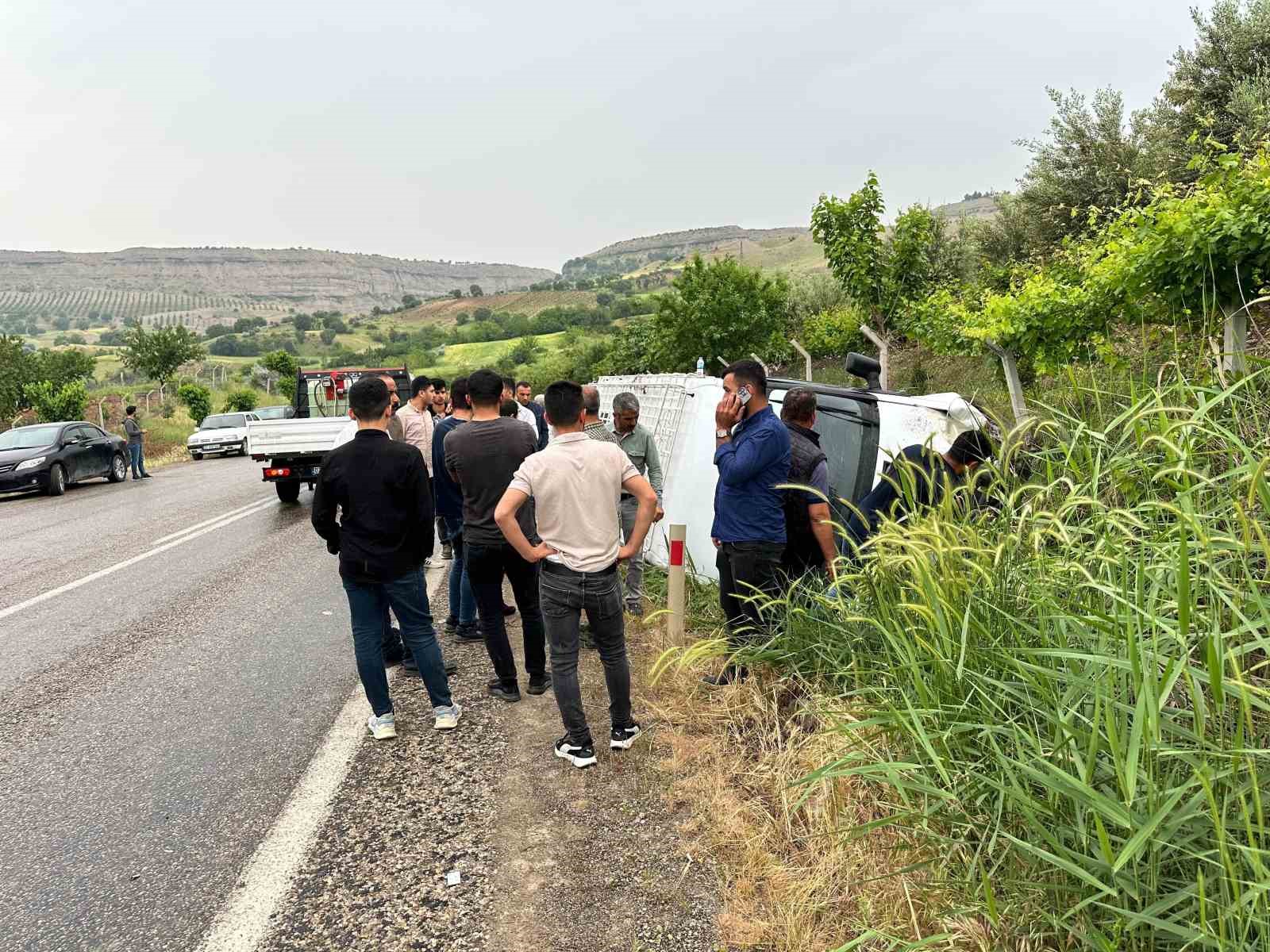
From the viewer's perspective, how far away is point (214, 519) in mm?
12422

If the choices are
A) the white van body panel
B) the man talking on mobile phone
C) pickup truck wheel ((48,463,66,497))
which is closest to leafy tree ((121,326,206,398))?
pickup truck wheel ((48,463,66,497))

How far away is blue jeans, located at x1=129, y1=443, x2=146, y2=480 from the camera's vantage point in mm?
19986

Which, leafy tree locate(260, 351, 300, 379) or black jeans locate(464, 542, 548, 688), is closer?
black jeans locate(464, 542, 548, 688)

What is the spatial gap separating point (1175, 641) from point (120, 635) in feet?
23.3

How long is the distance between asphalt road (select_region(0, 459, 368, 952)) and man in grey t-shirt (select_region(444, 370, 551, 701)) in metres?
1.09

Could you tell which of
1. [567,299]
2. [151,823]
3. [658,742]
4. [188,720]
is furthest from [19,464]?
[567,299]

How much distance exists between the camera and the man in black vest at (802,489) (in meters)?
4.41

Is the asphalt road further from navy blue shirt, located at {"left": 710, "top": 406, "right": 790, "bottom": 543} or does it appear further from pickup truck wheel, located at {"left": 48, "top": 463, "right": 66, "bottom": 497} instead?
pickup truck wheel, located at {"left": 48, "top": 463, "right": 66, "bottom": 497}

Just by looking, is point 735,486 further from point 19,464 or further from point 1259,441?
point 19,464

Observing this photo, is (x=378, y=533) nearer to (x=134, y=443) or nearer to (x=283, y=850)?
(x=283, y=850)

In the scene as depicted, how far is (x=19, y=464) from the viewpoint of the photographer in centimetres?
1579

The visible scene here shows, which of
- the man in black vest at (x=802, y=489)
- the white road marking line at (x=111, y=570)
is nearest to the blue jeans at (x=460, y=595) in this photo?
the man in black vest at (x=802, y=489)

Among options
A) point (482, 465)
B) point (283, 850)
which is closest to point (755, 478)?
point (482, 465)

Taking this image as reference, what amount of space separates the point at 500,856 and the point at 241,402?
54.8 m
